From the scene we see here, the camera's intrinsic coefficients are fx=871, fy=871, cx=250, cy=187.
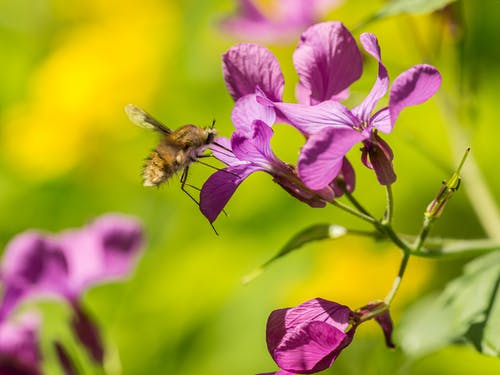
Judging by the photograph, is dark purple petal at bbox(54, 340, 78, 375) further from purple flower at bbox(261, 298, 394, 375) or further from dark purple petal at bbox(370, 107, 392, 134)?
dark purple petal at bbox(370, 107, 392, 134)

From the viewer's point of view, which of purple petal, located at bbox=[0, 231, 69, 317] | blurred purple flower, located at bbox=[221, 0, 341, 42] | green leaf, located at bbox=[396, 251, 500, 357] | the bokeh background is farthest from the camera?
the bokeh background

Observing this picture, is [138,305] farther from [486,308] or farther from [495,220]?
[486,308]

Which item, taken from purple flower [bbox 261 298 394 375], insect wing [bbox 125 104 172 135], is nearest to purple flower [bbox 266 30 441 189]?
purple flower [bbox 261 298 394 375]

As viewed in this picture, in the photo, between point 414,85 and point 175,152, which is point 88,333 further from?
point 414,85

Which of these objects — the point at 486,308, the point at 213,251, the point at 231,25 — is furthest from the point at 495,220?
the point at 213,251

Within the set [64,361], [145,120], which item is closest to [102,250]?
[64,361]

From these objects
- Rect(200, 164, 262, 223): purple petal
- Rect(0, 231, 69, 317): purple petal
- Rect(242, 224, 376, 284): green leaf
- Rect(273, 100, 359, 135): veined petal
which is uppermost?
Rect(273, 100, 359, 135): veined petal
